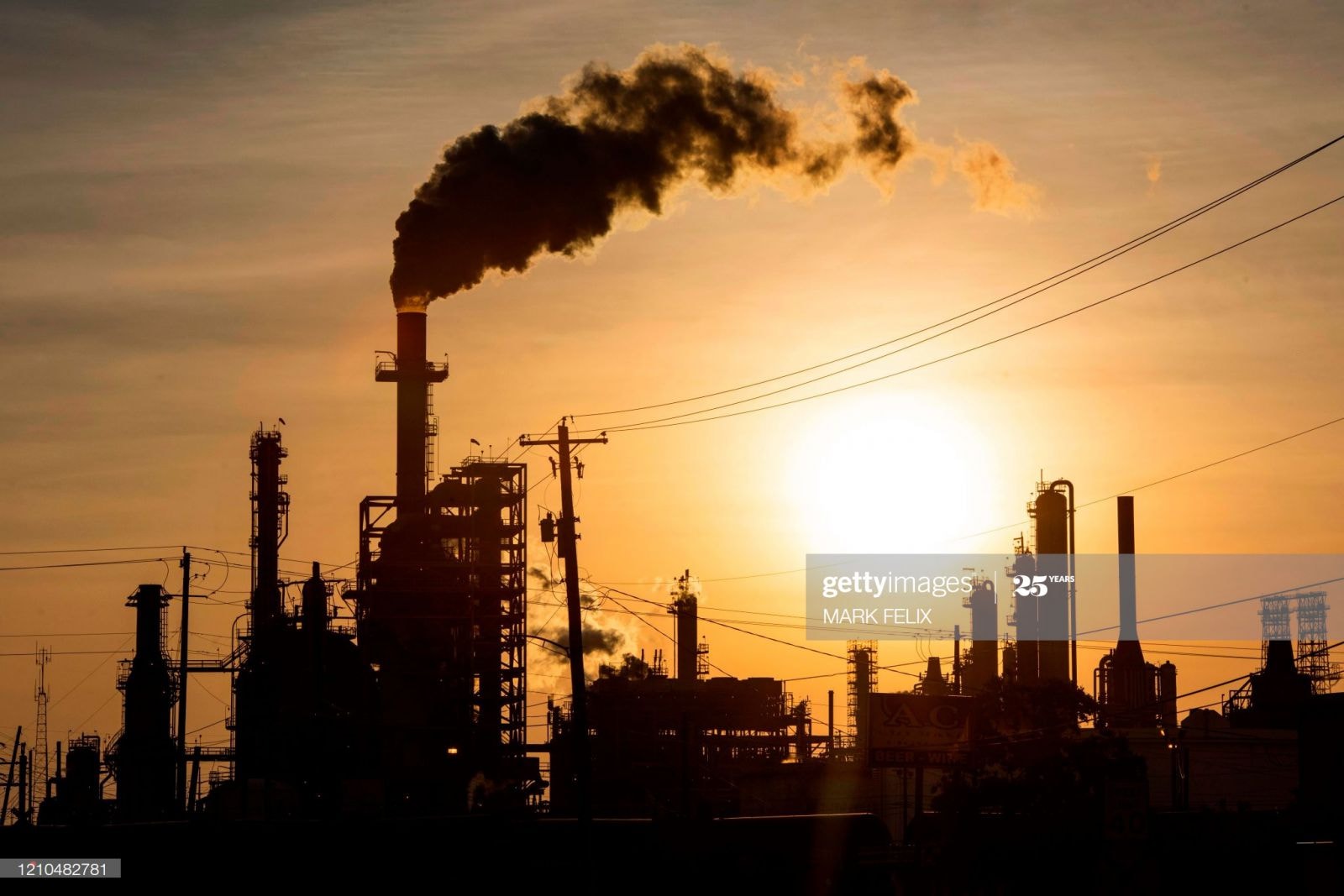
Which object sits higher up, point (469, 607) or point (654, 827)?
point (469, 607)

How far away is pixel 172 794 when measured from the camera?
77188 mm

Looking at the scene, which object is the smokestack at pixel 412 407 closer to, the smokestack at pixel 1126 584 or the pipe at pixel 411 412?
the pipe at pixel 411 412

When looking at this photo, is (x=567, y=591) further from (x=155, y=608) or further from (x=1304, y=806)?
(x=155, y=608)

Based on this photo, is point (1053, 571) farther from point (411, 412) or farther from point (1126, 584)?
point (411, 412)

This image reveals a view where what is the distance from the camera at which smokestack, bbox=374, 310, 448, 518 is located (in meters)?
67.9

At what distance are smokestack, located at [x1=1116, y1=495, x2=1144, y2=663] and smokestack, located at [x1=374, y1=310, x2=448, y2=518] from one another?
31346mm

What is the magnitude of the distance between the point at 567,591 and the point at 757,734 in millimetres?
65496

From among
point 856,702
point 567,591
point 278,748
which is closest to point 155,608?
point 278,748

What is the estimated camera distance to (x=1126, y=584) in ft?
248

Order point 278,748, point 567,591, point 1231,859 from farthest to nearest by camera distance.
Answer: point 278,748 < point 1231,859 < point 567,591

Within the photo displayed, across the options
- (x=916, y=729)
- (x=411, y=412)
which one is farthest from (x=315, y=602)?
(x=916, y=729)

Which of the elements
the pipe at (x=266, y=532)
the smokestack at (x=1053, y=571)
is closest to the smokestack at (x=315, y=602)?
the pipe at (x=266, y=532)

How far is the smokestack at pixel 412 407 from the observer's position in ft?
223

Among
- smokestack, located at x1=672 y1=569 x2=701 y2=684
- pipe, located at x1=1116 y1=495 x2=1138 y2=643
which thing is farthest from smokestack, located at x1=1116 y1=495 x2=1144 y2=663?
smokestack, located at x1=672 y1=569 x2=701 y2=684
